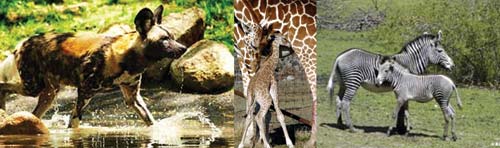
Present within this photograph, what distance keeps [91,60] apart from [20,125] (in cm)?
51

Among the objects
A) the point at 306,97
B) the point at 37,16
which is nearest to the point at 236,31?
the point at 306,97

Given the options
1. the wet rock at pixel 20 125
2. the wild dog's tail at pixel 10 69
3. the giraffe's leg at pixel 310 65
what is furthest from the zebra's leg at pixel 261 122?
the wild dog's tail at pixel 10 69

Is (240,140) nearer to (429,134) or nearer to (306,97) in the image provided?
(306,97)

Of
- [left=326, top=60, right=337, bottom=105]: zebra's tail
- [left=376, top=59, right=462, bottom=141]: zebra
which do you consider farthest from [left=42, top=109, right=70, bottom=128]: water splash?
[left=376, top=59, right=462, bottom=141]: zebra

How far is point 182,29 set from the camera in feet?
17.6

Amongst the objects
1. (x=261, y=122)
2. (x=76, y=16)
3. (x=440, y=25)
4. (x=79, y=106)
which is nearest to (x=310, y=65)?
(x=261, y=122)

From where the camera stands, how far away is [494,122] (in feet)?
15.4

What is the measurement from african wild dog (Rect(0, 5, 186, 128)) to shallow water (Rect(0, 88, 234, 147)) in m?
0.06

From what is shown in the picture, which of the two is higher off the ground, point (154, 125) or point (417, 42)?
point (417, 42)

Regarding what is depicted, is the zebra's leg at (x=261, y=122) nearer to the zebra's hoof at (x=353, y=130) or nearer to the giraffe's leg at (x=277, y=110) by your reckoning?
the giraffe's leg at (x=277, y=110)

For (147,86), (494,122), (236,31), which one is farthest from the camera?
(147,86)

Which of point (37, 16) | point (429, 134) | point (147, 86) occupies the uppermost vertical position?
point (37, 16)

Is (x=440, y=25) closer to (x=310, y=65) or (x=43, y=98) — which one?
(x=310, y=65)

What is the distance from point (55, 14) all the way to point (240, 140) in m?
1.29
